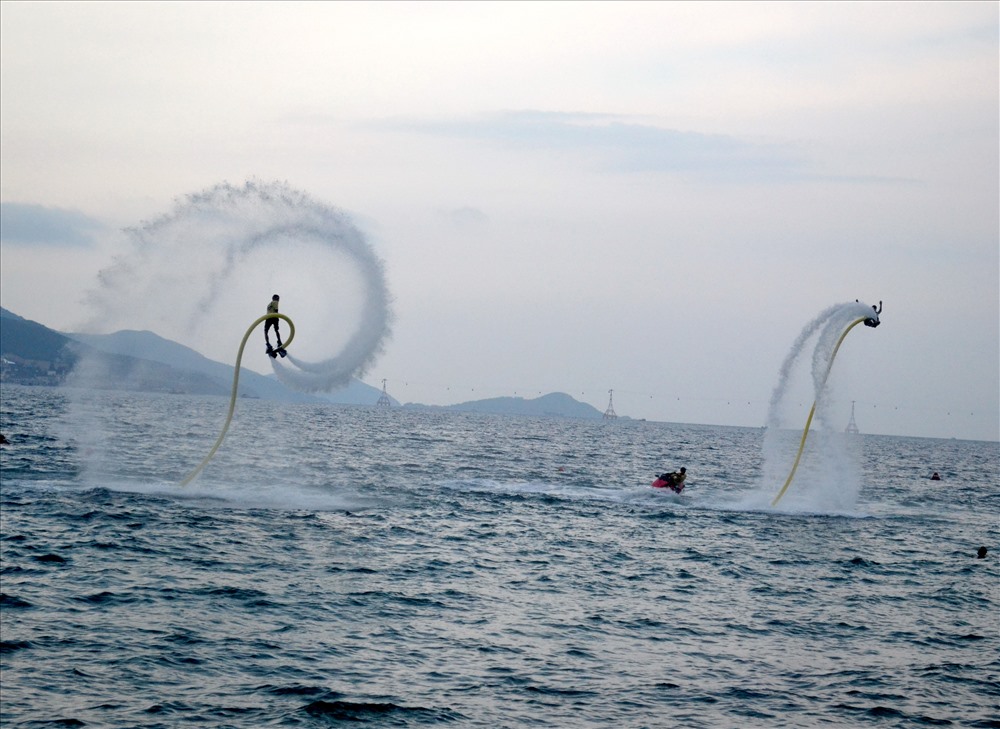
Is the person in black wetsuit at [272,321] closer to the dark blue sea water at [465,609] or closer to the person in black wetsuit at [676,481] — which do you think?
the dark blue sea water at [465,609]

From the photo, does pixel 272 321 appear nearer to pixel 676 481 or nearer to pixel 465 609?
pixel 465 609

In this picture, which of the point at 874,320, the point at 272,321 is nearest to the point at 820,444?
the point at 874,320

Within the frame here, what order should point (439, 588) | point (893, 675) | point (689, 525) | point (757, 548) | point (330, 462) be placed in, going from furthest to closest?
1. point (330, 462)
2. point (689, 525)
3. point (757, 548)
4. point (439, 588)
5. point (893, 675)

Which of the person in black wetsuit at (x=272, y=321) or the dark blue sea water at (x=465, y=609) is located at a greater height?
the person in black wetsuit at (x=272, y=321)

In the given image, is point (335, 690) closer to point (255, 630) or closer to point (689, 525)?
point (255, 630)

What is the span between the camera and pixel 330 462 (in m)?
76.6

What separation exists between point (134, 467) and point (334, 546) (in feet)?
83.9

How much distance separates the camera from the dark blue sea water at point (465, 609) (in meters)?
21.6

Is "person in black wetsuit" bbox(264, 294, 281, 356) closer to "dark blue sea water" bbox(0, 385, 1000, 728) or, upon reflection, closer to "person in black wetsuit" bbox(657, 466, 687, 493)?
"dark blue sea water" bbox(0, 385, 1000, 728)

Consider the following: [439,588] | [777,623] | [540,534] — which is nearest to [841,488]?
[540,534]

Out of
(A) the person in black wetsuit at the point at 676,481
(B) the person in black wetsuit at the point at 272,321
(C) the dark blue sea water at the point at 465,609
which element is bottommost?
(C) the dark blue sea water at the point at 465,609

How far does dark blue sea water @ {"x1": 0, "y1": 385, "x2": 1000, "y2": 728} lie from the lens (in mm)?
21578

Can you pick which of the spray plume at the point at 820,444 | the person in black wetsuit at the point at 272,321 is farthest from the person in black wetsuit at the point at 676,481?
the person in black wetsuit at the point at 272,321

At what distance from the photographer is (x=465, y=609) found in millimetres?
29438
